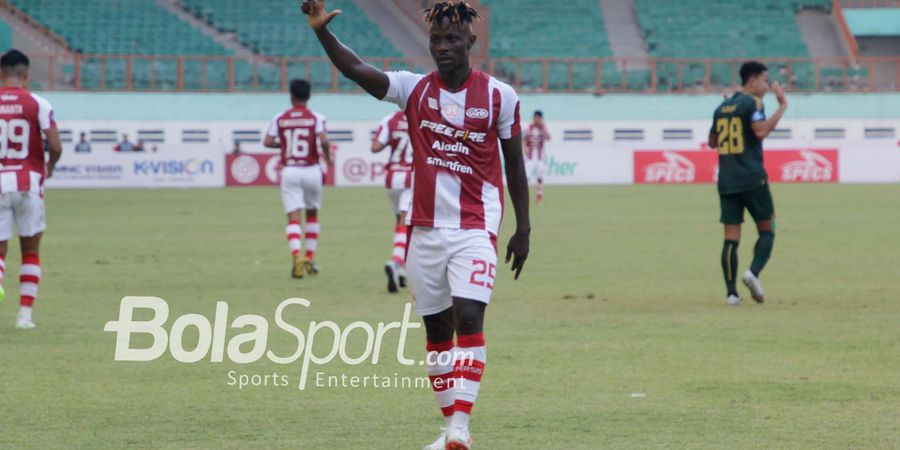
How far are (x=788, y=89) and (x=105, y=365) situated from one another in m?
44.0

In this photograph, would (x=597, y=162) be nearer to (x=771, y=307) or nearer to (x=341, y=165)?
(x=341, y=165)

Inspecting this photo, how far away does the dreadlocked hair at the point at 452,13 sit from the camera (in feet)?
21.8

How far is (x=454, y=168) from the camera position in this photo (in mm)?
6801

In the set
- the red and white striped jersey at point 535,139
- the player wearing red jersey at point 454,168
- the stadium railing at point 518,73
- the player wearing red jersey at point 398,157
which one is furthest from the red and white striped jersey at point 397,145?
the stadium railing at point 518,73

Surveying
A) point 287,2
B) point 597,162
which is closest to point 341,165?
point 597,162

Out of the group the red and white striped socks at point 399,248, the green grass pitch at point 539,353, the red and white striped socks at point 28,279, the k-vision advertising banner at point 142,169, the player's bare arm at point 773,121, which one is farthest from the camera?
the k-vision advertising banner at point 142,169

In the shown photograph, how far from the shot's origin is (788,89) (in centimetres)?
5069

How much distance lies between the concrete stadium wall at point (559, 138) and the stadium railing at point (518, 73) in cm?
57

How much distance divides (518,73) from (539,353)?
40188 millimetres

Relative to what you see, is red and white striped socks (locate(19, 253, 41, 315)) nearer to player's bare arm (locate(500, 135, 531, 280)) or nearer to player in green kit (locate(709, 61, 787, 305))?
player's bare arm (locate(500, 135, 531, 280))

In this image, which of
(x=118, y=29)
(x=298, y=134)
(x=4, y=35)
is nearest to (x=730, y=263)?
(x=298, y=134)

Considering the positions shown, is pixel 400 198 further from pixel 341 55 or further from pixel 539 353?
pixel 341 55

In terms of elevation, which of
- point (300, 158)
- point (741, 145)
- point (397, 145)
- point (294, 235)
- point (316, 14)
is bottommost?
point (294, 235)

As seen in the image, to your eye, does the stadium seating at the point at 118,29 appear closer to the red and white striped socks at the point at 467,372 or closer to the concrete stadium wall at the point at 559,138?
the concrete stadium wall at the point at 559,138
